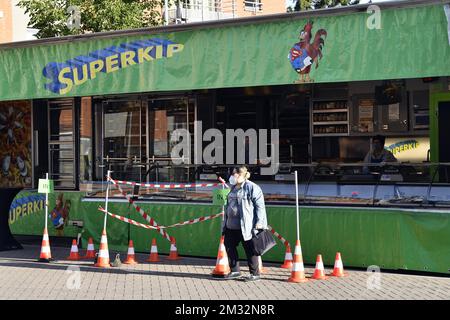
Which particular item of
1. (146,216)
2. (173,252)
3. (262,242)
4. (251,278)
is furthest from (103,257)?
(262,242)

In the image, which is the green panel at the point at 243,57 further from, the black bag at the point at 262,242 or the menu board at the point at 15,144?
the black bag at the point at 262,242

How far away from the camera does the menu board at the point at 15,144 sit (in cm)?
1811

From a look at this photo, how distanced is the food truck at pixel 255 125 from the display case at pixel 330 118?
3 centimetres

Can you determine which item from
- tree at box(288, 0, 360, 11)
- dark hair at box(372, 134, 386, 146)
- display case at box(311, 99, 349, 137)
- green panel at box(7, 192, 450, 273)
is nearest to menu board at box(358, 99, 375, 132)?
display case at box(311, 99, 349, 137)

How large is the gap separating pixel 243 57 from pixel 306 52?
48.6 inches

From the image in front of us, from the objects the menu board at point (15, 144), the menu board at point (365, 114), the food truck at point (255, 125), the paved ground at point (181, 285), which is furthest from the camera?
the menu board at point (15, 144)

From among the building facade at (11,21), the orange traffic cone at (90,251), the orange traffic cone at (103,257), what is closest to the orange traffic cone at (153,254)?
the orange traffic cone at (103,257)

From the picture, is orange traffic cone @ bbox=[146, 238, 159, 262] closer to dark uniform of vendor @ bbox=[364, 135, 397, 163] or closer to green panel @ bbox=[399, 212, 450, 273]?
green panel @ bbox=[399, 212, 450, 273]

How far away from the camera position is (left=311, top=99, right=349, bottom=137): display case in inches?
698

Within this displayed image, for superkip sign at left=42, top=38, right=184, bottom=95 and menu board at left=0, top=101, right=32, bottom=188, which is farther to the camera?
menu board at left=0, top=101, right=32, bottom=188

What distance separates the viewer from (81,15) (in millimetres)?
28609

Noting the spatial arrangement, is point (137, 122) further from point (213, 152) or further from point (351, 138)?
point (351, 138)

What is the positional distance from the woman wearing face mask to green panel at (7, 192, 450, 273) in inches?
62.0
